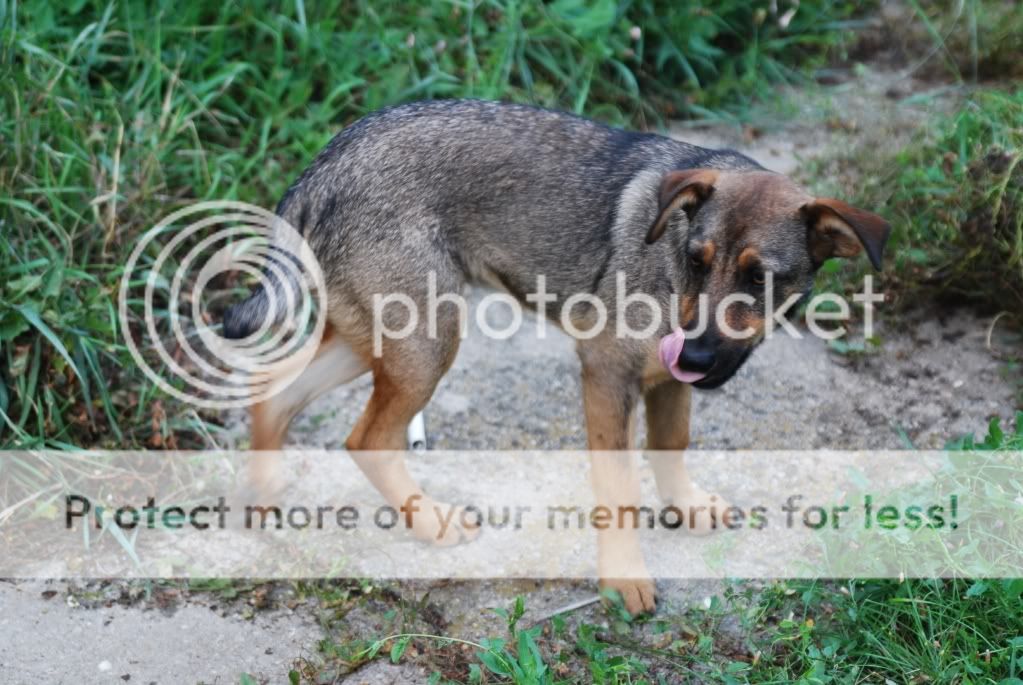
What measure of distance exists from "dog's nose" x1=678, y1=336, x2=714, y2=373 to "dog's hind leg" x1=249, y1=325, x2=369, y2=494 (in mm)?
1351

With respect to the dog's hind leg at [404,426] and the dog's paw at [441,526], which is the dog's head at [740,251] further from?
the dog's paw at [441,526]

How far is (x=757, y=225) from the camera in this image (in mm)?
3709

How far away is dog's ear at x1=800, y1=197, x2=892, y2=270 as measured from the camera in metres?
3.54

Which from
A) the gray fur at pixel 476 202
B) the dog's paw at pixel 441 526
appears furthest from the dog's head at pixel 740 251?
the dog's paw at pixel 441 526

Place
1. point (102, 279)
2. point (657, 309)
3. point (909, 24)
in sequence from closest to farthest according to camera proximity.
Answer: point (657, 309), point (102, 279), point (909, 24)

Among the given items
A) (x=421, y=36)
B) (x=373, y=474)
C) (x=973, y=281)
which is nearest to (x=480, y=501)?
(x=373, y=474)

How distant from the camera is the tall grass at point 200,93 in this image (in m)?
4.75

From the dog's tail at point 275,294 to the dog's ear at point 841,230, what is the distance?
1.80 metres

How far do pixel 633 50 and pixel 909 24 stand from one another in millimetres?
2012

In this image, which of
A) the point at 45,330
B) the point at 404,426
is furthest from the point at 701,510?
the point at 45,330

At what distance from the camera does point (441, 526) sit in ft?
14.8

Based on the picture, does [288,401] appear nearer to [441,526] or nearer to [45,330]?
[441,526]

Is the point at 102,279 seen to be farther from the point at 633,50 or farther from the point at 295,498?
the point at 633,50

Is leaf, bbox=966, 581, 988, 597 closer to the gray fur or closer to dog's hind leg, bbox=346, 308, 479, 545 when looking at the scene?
the gray fur
